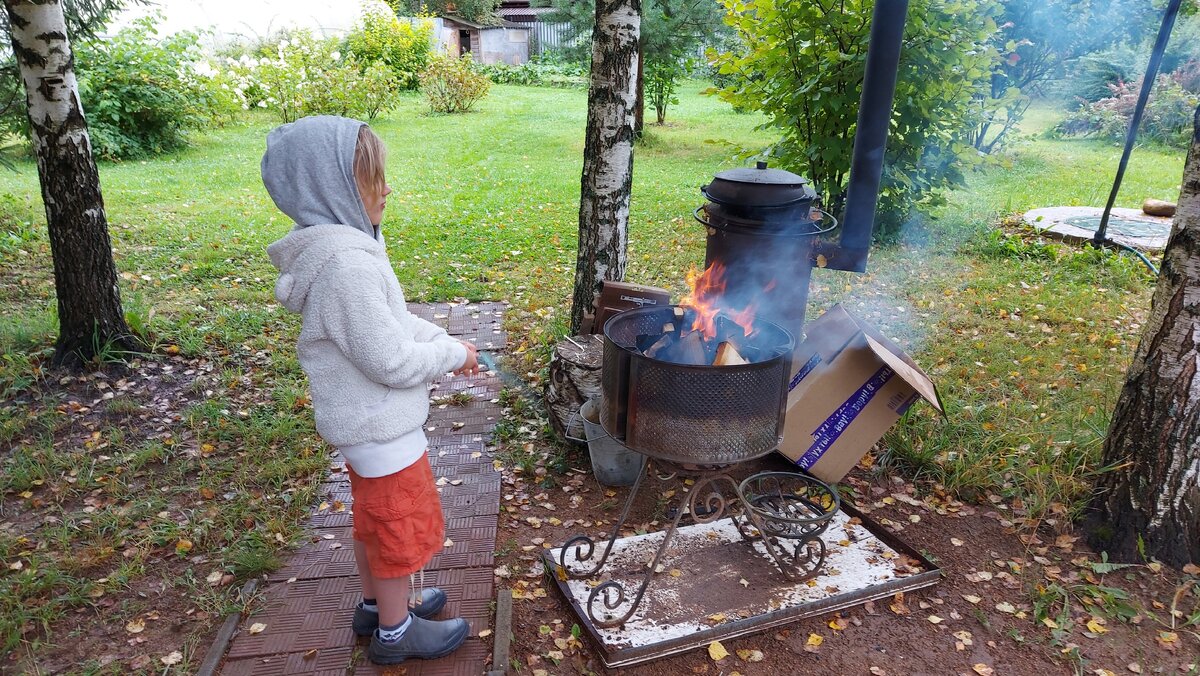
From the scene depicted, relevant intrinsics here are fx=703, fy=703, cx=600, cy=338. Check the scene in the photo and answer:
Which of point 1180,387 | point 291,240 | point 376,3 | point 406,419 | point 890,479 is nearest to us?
point 291,240

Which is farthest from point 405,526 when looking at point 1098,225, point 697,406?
point 1098,225

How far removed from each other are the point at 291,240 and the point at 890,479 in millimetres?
3150

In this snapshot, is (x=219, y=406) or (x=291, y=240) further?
(x=219, y=406)

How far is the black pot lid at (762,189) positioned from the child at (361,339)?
1750mm

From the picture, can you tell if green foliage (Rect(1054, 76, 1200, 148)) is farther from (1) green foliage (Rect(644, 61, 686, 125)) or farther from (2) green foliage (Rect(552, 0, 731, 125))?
(1) green foliage (Rect(644, 61, 686, 125))

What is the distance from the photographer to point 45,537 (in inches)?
121

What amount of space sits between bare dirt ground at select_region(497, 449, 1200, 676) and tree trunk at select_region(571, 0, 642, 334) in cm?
155

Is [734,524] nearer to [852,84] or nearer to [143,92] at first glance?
[852,84]

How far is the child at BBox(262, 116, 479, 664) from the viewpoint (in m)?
1.96

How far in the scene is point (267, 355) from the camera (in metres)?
4.94

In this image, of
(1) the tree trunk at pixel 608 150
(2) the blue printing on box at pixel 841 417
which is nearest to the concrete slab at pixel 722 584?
(2) the blue printing on box at pixel 841 417

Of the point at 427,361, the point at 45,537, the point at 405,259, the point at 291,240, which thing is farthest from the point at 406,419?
the point at 405,259

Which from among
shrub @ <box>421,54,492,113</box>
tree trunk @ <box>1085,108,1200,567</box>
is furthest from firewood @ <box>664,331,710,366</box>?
shrub @ <box>421,54,492,113</box>

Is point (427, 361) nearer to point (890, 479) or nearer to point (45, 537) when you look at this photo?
point (45, 537)
